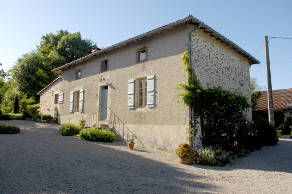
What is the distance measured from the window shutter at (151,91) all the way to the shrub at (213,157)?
2838 millimetres

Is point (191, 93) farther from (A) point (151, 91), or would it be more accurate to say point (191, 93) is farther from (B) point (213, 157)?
(B) point (213, 157)

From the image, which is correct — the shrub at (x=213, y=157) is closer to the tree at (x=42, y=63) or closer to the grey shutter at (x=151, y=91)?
the grey shutter at (x=151, y=91)

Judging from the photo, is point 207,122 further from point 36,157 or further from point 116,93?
point 36,157

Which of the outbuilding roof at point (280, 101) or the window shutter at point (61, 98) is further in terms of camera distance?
the outbuilding roof at point (280, 101)

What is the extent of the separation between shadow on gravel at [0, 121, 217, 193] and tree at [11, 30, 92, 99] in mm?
18742

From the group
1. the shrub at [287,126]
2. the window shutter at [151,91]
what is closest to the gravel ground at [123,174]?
the window shutter at [151,91]

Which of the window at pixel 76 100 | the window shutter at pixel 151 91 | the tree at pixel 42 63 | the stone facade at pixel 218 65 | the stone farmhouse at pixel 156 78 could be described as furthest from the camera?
the tree at pixel 42 63

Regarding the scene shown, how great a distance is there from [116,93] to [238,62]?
265 inches

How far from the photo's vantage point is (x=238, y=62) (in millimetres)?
11891

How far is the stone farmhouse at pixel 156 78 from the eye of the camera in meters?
8.63

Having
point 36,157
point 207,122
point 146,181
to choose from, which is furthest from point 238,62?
point 36,157

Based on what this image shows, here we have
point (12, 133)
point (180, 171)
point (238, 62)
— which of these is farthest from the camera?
point (238, 62)

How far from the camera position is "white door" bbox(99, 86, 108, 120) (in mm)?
Answer: 11766

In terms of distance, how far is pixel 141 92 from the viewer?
33.4 ft
